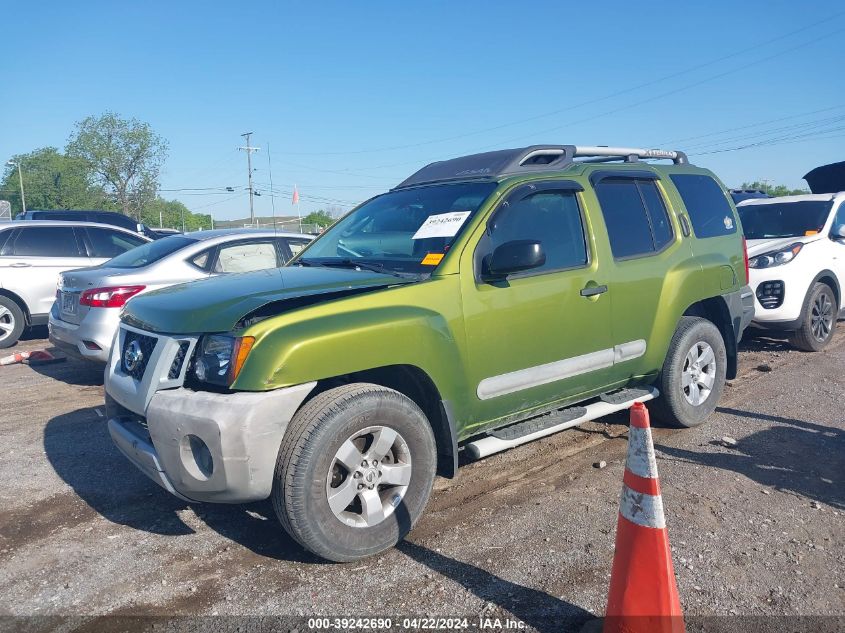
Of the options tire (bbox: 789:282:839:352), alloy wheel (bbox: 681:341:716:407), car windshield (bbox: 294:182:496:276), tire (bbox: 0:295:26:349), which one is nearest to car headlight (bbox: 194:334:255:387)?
car windshield (bbox: 294:182:496:276)

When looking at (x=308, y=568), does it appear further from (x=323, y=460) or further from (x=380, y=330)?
(x=380, y=330)

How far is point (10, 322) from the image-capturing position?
911 centimetres

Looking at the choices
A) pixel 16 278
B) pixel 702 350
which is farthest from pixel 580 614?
pixel 16 278

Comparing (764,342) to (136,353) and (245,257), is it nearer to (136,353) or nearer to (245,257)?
(245,257)

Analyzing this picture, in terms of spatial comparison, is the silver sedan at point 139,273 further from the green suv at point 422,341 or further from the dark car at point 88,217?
the dark car at point 88,217

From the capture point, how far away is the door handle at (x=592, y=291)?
427cm

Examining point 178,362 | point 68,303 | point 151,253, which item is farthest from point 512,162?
point 68,303

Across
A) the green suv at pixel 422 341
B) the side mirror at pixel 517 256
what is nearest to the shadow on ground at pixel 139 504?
the green suv at pixel 422 341

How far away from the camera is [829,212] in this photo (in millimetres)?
8328

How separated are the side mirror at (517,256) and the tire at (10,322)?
791cm

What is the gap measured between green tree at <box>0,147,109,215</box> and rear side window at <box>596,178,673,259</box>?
7691 centimetres

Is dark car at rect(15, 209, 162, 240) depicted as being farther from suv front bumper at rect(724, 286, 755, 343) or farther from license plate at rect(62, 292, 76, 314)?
suv front bumper at rect(724, 286, 755, 343)

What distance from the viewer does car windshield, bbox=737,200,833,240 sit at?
328 inches

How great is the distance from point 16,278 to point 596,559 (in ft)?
28.3
